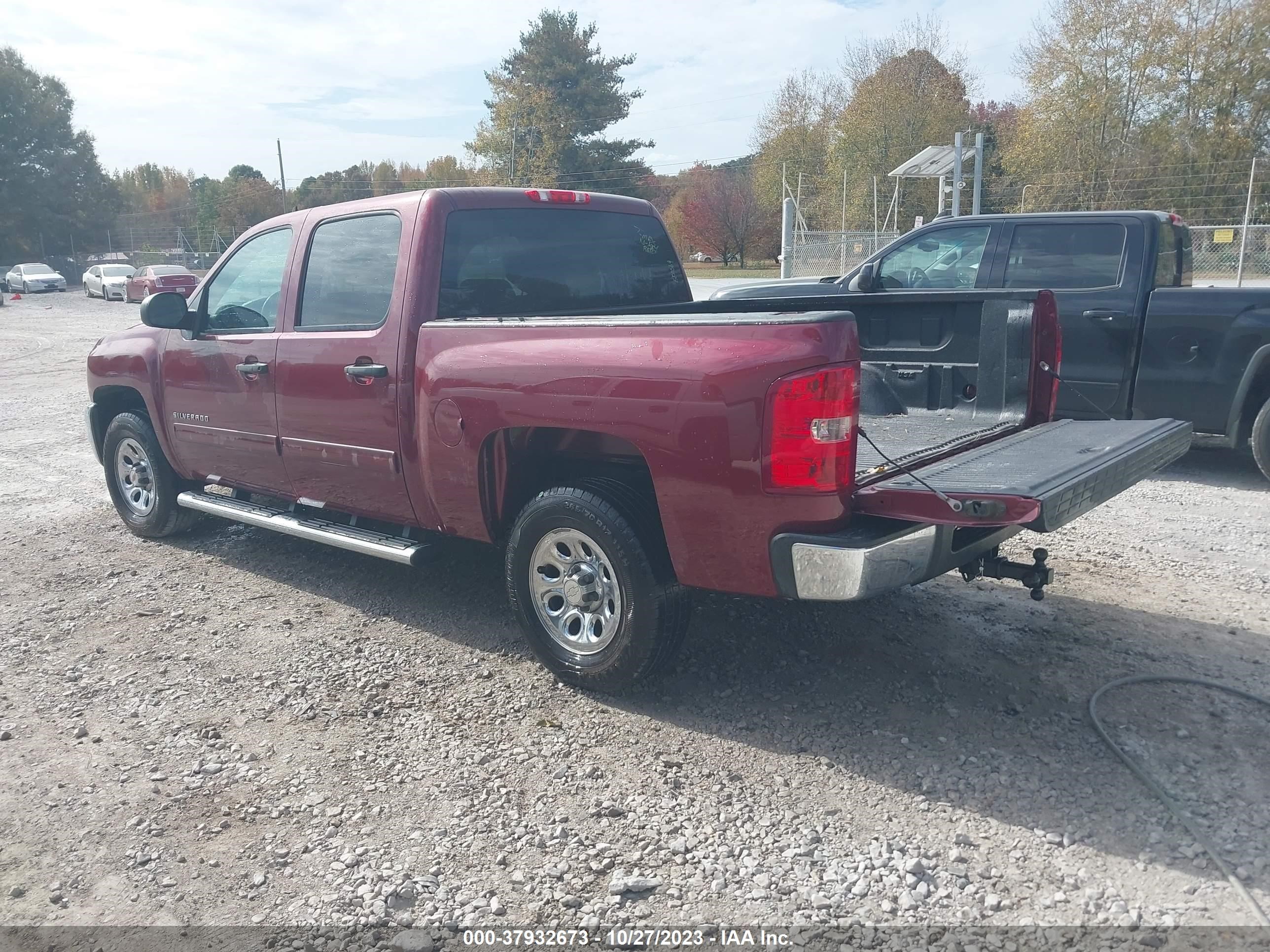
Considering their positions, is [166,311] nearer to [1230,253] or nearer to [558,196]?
[558,196]

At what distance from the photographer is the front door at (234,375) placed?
5.17 metres

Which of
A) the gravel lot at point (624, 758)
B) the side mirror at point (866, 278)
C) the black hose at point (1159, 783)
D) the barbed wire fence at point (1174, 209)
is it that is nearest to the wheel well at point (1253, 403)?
the gravel lot at point (624, 758)

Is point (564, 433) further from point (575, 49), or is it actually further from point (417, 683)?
point (575, 49)

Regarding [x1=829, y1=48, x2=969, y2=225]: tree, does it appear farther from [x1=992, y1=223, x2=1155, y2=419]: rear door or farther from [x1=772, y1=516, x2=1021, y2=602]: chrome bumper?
[x1=772, y1=516, x2=1021, y2=602]: chrome bumper

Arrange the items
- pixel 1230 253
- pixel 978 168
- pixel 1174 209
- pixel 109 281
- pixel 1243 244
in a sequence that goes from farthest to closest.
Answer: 1. pixel 109 281
2. pixel 1174 209
3. pixel 1230 253
4. pixel 1243 244
5. pixel 978 168

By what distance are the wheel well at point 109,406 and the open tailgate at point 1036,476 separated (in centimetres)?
499

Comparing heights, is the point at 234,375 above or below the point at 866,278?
below

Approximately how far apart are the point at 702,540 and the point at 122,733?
7.57 ft

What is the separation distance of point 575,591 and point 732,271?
43425 millimetres

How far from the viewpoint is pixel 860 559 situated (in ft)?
10.1

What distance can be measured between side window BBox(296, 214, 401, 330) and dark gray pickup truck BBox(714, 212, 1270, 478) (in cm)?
287

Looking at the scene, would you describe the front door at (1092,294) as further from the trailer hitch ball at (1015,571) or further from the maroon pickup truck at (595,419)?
Result: the trailer hitch ball at (1015,571)

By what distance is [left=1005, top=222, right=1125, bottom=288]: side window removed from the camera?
7.40 metres

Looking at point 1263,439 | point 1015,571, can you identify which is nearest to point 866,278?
point 1263,439
